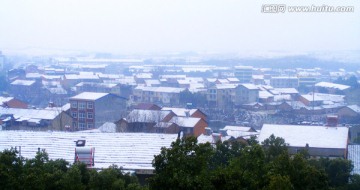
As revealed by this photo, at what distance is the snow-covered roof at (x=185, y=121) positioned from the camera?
8.97m

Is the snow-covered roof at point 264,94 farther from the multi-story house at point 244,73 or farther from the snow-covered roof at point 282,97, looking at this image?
the multi-story house at point 244,73

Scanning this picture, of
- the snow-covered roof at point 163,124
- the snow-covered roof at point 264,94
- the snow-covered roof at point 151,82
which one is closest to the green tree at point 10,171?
the snow-covered roof at point 163,124

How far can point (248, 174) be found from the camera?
3.01 meters

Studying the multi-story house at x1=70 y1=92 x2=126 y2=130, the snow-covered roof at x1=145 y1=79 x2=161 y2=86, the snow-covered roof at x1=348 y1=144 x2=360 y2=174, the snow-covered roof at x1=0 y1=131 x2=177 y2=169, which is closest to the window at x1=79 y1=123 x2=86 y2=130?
the multi-story house at x1=70 y1=92 x2=126 y2=130

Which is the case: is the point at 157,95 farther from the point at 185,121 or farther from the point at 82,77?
the point at 185,121

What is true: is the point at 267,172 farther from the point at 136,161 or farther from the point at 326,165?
the point at 136,161

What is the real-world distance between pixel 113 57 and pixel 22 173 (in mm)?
26536

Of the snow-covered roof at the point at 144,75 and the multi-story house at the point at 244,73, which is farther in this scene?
the snow-covered roof at the point at 144,75

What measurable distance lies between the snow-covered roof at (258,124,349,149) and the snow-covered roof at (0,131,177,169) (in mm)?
1895

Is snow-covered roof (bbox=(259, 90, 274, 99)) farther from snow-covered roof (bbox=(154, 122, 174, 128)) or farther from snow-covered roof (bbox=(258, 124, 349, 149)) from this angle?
snow-covered roof (bbox=(258, 124, 349, 149))

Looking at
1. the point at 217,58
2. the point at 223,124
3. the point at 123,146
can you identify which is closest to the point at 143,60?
the point at 217,58

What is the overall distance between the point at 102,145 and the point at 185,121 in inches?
148

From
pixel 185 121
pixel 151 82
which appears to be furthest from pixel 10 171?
pixel 151 82

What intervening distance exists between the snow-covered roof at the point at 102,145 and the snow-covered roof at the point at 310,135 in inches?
74.6
